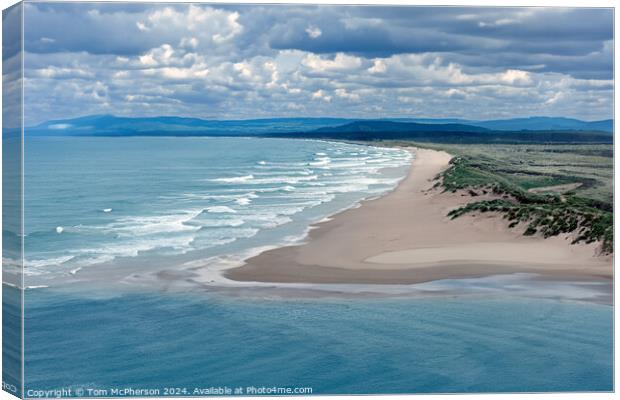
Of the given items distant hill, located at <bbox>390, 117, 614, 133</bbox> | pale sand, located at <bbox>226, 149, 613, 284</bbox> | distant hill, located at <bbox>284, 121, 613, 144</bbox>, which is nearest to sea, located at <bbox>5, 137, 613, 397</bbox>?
pale sand, located at <bbox>226, 149, 613, 284</bbox>

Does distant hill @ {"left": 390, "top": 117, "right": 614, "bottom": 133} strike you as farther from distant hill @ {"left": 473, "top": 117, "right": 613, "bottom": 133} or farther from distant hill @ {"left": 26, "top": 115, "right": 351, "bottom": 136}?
distant hill @ {"left": 26, "top": 115, "right": 351, "bottom": 136}

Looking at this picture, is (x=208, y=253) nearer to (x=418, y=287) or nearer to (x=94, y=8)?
(x=418, y=287)

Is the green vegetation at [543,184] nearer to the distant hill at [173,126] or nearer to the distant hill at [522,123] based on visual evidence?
the distant hill at [522,123]

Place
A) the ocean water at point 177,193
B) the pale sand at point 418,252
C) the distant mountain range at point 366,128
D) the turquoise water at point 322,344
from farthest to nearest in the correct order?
the distant mountain range at point 366,128 → the pale sand at point 418,252 → the ocean water at point 177,193 → the turquoise water at point 322,344

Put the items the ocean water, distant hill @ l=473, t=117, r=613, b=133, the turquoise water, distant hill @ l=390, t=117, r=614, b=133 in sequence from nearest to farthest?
the turquoise water → the ocean water → distant hill @ l=473, t=117, r=613, b=133 → distant hill @ l=390, t=117, r=614, b=133

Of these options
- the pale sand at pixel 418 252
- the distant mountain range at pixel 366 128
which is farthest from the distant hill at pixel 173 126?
the pale sand at pixel 418 252

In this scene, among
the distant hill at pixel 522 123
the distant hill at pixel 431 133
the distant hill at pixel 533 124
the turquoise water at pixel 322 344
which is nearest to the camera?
the turquoise water at pixel 322 344
